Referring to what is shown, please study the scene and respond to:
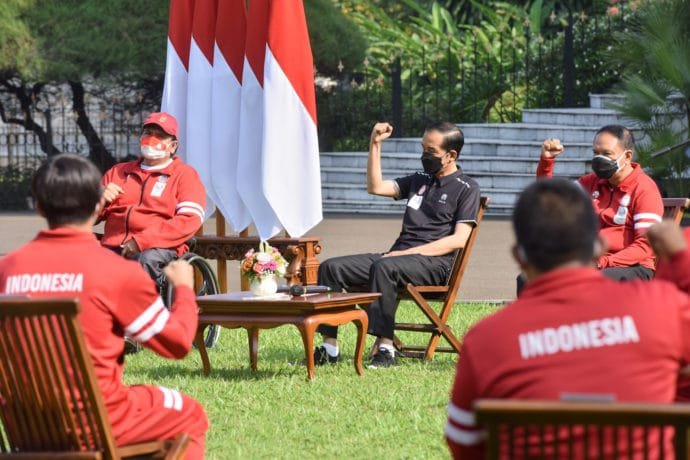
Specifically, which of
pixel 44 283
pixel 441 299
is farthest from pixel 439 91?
pixel 44 283

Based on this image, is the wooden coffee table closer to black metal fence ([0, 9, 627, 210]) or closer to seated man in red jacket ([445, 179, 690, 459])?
seated man in red jacket ([445, 179, 690, 459])

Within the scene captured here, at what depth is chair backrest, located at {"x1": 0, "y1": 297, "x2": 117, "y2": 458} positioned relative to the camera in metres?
4.19

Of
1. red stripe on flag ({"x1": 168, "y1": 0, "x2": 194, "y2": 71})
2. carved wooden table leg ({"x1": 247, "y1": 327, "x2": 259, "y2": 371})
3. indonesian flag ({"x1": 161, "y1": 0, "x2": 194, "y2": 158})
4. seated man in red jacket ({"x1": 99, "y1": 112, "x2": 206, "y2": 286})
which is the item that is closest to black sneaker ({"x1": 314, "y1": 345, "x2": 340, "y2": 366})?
carved wooden table leg ({"x1": 247, "y1": 327, "x2": 259, "y2": 371})

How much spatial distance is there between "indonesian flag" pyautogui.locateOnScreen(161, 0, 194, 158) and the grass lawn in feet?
6.91

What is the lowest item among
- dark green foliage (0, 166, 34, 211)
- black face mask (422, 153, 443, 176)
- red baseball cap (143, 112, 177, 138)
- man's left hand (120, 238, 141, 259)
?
dark green foliage (0, 166, 34, 211)

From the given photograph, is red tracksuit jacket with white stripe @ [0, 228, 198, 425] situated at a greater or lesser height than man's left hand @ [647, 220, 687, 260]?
lesser

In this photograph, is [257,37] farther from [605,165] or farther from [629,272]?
[629,272]

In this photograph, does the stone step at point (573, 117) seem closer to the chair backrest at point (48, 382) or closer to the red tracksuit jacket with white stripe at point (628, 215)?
the red tracksuit jacket with white stripe at point (628, 215)

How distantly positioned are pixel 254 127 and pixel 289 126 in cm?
34

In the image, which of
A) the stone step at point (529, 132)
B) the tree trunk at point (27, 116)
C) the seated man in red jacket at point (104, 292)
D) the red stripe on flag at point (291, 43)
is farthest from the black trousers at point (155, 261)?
the tree trunk at point (27, 116)

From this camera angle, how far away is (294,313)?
838 cm

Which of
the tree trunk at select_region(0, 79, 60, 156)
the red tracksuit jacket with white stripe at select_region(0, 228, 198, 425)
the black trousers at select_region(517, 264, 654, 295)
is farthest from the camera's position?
the tree trunk at select_region(0, 79, 60, 156)

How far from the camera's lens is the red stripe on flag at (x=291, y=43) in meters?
10.8

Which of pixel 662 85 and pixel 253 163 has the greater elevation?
pixel 662 85
